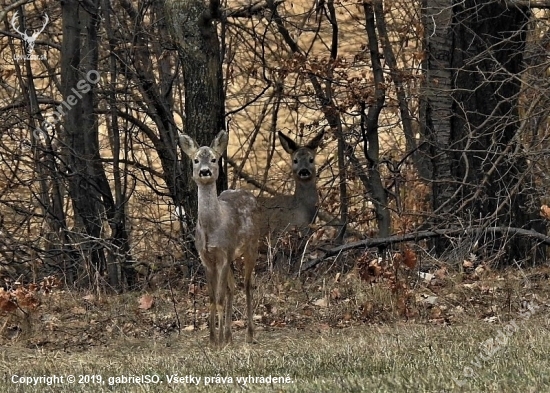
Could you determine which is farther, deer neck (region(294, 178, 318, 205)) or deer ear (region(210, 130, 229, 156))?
deer neck (region(294, 178, 318, 205))

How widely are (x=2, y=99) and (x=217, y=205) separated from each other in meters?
9.03

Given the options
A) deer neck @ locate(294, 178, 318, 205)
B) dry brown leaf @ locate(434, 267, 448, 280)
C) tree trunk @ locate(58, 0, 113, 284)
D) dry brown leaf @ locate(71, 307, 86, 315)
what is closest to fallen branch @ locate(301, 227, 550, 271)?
dry brown leaf @ locate(434, 267, 448, 280)

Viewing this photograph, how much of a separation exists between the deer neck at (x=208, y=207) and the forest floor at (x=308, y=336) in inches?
40.9

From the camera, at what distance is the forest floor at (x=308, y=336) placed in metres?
6.87

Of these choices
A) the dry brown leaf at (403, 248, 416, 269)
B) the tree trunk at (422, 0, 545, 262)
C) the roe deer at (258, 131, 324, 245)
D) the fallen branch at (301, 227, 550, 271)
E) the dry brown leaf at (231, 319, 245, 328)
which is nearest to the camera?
the dry brown leaf at (403, 248, 416, 269)

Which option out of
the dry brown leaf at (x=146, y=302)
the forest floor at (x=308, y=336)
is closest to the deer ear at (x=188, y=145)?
the forest floor at (x=308, y=336)

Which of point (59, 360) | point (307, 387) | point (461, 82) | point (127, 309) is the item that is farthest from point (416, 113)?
point (307, 387)

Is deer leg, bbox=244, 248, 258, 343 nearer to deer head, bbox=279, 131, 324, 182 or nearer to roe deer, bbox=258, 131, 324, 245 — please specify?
roe deer, bbox=258, 131, 324, 245

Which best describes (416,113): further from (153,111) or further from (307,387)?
(307,387)

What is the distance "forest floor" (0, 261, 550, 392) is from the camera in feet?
22.5

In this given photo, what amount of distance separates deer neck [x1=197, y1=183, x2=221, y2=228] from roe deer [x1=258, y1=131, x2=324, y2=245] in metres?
4.54

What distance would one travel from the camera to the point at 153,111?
1577 centimetres

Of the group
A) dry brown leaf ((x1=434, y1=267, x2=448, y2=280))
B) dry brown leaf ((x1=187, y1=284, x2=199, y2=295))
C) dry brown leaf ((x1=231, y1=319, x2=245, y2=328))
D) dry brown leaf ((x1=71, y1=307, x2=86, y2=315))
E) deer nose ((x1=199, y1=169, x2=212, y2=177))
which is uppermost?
deer nose ((x1=199, y1=169, x2=212, y2=177))

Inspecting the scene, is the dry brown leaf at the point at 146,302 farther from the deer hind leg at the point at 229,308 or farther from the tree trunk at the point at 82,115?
the tree trunk at the point at 82,115
